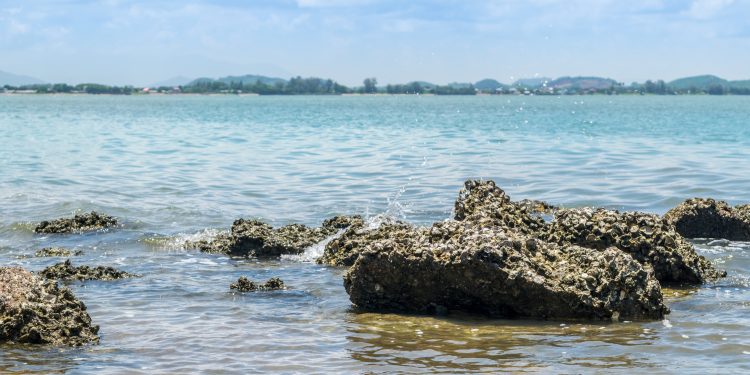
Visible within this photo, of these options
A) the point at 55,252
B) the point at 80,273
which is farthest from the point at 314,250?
the point at 55,252

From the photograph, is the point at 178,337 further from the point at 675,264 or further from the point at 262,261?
the point at 675,264

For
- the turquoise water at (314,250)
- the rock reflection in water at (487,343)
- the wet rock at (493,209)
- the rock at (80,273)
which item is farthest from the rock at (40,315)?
the wet rock at (493,209)

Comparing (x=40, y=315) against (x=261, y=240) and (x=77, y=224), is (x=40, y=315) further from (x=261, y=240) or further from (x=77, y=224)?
(x=77, y=224)

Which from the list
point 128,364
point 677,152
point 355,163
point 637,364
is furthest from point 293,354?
point 677,152

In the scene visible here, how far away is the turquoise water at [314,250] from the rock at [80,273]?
1.08 ft

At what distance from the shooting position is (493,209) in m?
15.5

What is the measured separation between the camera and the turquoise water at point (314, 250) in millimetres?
10172

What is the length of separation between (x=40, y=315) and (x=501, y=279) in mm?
5170

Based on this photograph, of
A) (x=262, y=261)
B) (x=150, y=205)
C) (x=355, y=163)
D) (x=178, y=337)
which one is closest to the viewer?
(x=178, y=337)

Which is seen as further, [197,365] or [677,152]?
[677,152]

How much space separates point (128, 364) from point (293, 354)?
169 centimetres

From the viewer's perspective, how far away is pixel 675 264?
13.7 meters

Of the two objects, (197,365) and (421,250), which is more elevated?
(421,250)

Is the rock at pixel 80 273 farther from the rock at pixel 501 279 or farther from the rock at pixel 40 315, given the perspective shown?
the rock at pixel 501 279
